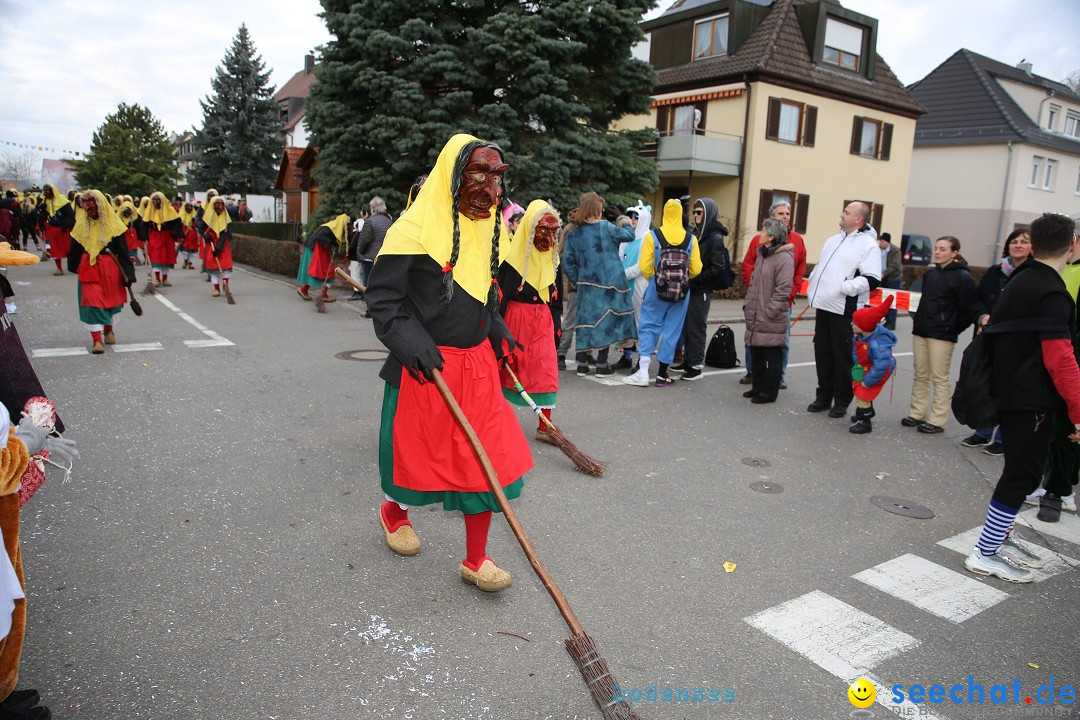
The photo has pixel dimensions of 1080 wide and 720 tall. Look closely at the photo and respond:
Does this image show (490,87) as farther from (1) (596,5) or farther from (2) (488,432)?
(2) (488,432)

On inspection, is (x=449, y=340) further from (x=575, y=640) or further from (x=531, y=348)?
(x=531, y=348)

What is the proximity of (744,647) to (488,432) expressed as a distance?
1458 millimetres

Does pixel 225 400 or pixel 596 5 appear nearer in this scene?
pixel 225 400

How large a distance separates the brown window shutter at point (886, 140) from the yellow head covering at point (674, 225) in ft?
73.5

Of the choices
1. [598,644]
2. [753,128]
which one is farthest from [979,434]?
[753,128]

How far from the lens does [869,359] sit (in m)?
6.64

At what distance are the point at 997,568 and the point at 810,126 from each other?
22745 mm

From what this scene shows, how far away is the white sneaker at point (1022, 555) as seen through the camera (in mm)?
4031

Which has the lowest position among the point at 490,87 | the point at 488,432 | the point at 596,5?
the point at 488,432

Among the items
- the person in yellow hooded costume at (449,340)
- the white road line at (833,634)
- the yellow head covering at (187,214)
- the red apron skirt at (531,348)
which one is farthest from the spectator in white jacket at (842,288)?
the yellow head covering at (187,214)

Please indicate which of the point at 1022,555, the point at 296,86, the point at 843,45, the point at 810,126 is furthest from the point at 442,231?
the point at 296,86

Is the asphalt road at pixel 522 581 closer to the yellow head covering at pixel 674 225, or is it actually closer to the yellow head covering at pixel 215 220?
the yellow head covering at pixel 674 225

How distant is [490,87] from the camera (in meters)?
14.2

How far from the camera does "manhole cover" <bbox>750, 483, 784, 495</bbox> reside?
199 inches
